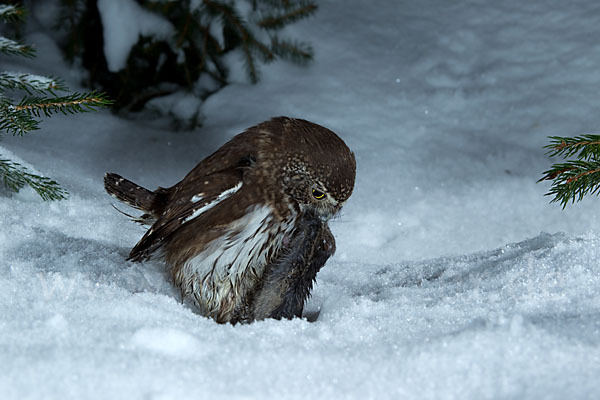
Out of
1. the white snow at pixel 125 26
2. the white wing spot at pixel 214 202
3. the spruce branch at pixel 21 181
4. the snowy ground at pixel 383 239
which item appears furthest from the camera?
the white snow at pixel 125 26

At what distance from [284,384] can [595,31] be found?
14.2 feet

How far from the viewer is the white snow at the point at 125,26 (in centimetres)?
383

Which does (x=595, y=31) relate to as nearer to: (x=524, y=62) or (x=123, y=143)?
(x=524, y=62)

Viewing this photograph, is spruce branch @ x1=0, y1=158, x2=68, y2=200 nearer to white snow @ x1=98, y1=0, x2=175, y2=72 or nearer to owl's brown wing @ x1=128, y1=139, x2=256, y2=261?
owl's brown wing @ x1=128, y1=139, x2=256, y2=261

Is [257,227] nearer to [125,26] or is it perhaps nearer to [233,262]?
[233,262]

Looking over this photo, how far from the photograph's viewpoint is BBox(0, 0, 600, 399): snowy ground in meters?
1.40

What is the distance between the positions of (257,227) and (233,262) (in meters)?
0.16

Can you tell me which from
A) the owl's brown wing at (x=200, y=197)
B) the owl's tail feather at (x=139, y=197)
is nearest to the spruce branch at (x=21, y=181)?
the owl's tail feather at (x=139, y=197)

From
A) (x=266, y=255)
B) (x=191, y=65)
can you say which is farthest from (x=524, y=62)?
(x=266, y=255)

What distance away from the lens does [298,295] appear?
223cm

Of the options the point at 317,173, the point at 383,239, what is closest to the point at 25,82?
the point at 317,173

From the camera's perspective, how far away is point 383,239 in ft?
11.1

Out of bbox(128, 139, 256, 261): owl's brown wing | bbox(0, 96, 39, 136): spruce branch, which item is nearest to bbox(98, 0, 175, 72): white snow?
bbox(0, 96, 39, 136): spruce branch

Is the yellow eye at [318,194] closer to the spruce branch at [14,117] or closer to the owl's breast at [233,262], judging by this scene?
the owl's breast at [233,262]
